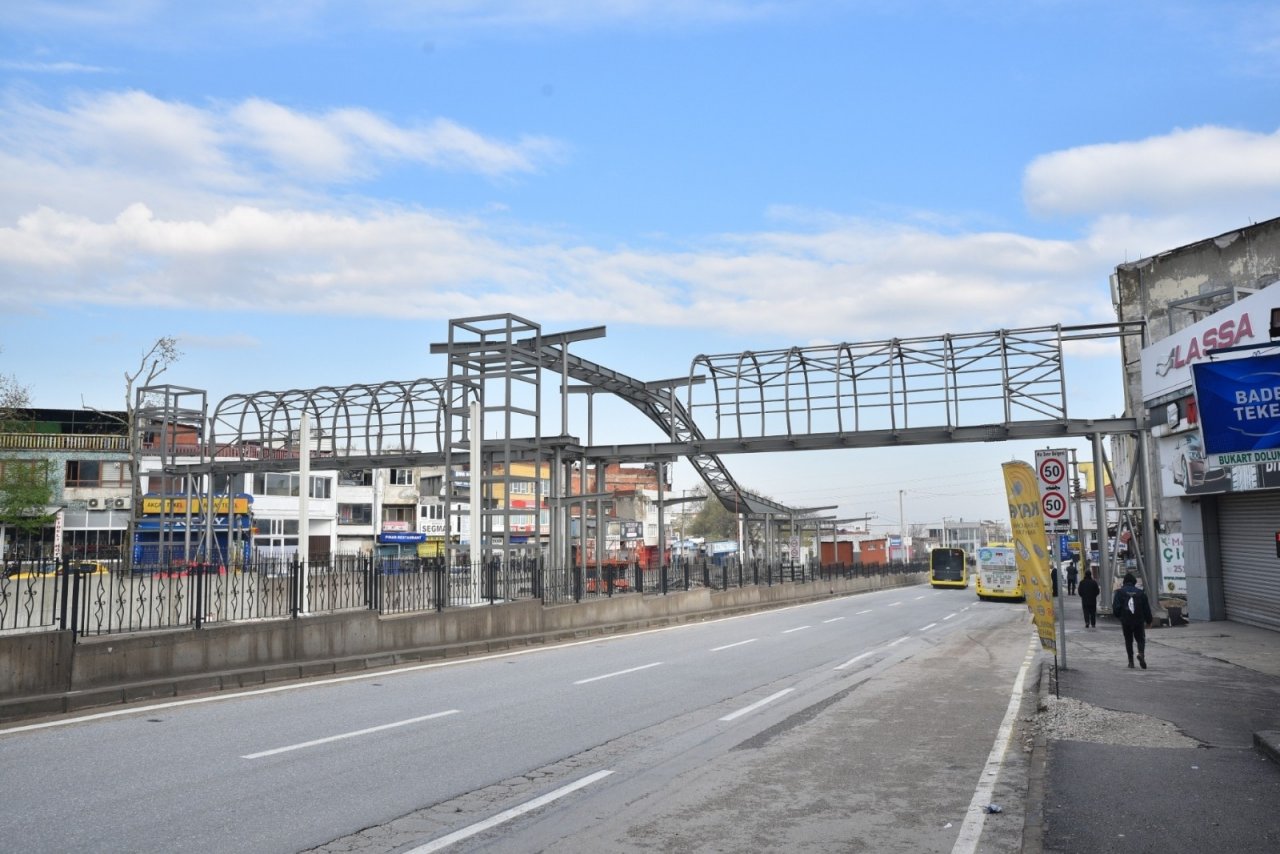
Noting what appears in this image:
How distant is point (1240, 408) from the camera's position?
11891 millimetres

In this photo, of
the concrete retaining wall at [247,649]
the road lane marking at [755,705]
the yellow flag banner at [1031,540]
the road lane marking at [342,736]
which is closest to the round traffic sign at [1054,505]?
the yellow flag banner at [1031,540]

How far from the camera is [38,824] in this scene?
736 centimetres

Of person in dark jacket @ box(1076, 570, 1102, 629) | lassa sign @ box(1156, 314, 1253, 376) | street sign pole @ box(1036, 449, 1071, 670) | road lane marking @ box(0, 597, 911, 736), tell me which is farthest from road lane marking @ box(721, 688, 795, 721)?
person in dark jacket @ box(1076, 570, 1102, 629)

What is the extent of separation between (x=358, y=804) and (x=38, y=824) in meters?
2.28

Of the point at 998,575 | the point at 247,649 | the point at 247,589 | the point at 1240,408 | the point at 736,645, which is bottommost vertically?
the point at 736,645

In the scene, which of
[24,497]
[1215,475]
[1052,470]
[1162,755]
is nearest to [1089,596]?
[1215,475]

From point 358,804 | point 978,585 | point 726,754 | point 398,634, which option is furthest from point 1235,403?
point 978,585

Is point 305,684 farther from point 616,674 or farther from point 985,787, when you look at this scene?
point 985,787

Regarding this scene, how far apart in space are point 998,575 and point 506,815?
45.5m

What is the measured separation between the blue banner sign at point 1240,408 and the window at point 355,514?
225ft

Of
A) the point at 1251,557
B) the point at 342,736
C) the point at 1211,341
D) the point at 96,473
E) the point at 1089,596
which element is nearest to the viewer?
the point at 342,736

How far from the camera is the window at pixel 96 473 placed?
60531 millimetres

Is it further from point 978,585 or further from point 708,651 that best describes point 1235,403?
point 978,585

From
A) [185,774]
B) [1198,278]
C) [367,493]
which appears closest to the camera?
[185,774]
